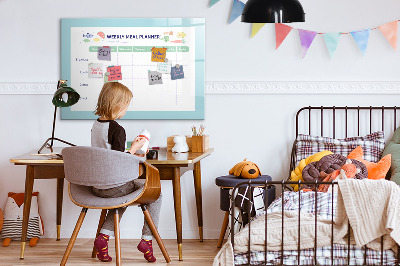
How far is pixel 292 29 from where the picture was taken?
4.29 meters

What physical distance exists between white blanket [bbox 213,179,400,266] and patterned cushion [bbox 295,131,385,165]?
1.18 meters

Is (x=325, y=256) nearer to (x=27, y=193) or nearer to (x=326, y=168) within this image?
(x=326, y=168)

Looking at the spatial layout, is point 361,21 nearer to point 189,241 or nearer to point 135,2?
point 135,2

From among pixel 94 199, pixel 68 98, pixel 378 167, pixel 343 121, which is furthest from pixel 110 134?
pixel 343 121

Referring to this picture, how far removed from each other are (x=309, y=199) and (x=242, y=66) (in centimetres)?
135

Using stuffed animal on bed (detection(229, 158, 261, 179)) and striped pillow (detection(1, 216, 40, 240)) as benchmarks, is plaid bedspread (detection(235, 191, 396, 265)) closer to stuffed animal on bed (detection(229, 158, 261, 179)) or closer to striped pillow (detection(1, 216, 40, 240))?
stuffed animal on bed (detection(229, 158, 261, 179))

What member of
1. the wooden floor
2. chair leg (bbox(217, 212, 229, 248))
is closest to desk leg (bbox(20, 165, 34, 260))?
the wooden floor

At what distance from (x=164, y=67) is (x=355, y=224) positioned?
1960 mm

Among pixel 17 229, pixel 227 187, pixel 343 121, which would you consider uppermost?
pixel 343 121

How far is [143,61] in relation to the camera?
4332mm

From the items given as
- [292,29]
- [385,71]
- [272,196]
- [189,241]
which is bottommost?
[189,241]

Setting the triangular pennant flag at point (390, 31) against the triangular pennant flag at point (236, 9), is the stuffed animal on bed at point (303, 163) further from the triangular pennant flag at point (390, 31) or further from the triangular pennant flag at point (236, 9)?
the triangular pennant flag at point (236, 9)

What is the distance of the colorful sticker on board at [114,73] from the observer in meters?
4.34

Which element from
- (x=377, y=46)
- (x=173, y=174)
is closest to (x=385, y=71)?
(x=377, y=46)
